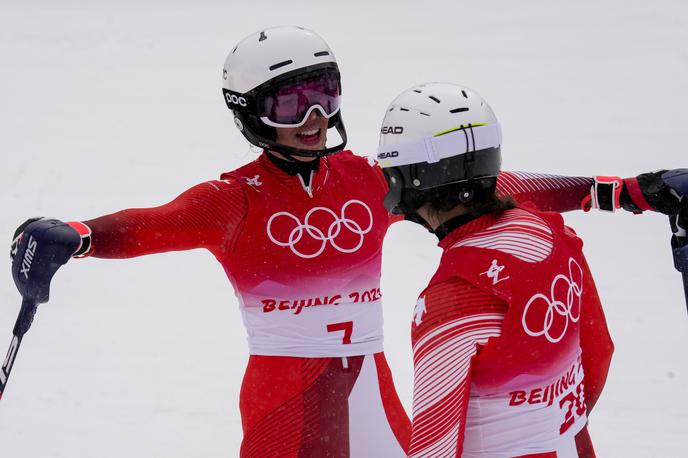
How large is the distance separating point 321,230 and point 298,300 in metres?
0.29

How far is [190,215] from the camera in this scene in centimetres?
420

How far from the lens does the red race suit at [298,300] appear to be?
164 inches

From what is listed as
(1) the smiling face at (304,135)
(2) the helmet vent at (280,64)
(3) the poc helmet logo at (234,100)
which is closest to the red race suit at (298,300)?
(1) the smiling face at (304,135)

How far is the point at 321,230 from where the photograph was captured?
14.1 feet

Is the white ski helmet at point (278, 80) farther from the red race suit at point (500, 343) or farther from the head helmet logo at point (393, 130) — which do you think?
the red race suit at point (500, 343)

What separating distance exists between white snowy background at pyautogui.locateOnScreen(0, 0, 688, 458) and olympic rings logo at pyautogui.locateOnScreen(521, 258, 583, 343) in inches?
130

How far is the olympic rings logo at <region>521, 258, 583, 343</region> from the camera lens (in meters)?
2.89

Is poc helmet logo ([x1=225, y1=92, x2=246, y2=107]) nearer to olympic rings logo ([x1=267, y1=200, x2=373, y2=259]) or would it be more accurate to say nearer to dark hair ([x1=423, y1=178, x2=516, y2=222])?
olympic rings logo ([x1=267, y1=200, x2=373, y2=259])

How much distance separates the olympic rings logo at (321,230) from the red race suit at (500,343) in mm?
1264

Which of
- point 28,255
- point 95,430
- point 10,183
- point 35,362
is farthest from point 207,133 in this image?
point 28,255

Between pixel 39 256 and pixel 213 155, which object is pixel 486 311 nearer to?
pixel 39 256

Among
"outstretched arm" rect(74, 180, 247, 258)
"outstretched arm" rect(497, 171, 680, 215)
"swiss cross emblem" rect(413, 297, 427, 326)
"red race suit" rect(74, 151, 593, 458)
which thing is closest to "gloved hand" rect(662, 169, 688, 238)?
"outstretched arm" rect(497, 171, 680, 215)

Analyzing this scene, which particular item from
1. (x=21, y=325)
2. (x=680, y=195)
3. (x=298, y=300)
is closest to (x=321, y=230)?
(x=298, y=300)

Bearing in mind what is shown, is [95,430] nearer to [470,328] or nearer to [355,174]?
[355,174]
